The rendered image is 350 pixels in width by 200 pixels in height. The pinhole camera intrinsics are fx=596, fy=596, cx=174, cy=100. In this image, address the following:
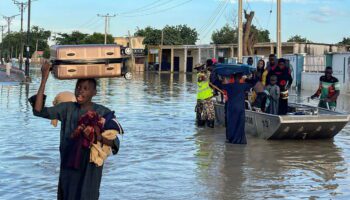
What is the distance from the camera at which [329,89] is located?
13086 millimetres

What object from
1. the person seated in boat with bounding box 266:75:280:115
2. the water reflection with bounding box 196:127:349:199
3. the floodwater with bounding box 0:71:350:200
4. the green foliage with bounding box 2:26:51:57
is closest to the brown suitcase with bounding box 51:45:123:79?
the floodwater with bounding box 0:71:350:200

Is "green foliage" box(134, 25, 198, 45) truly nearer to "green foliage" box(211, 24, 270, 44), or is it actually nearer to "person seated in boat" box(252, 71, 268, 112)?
"green foliage" box(211, 24, 270, 44)

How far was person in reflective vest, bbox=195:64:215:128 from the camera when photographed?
14.5 meters

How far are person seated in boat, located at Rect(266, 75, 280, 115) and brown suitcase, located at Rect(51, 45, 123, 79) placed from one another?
7.67 meters

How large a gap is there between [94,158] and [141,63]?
8027 centimetres

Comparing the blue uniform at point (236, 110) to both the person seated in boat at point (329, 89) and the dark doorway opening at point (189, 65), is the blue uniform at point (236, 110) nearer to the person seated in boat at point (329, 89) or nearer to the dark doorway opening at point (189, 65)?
the person seated in boat at point (329, 89)

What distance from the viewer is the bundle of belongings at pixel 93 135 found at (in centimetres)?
456

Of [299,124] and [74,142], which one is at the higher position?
[74,142]

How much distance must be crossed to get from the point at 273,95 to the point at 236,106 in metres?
1.24

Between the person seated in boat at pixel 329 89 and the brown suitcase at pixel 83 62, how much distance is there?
8.60 meters

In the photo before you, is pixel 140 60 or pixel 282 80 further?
pixel 140 60

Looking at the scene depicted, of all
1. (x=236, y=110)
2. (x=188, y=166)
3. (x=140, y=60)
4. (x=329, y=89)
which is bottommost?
(x=188, y=166)

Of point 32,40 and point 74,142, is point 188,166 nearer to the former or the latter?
point 74,142

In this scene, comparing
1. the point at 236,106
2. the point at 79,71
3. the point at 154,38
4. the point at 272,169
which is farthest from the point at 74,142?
the point at 154,38
